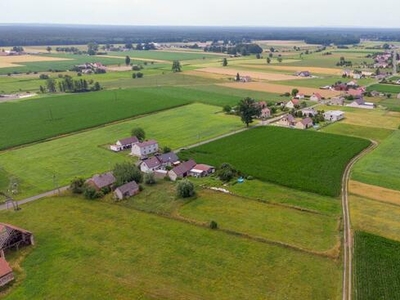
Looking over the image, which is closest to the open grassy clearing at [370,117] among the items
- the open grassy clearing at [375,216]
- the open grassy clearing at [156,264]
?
the open grassy clearing at [375,216]

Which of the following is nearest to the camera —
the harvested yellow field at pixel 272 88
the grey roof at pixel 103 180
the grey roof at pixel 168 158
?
the grey roof at pixel 103 180

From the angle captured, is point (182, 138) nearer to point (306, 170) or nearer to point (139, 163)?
point (139, 163)

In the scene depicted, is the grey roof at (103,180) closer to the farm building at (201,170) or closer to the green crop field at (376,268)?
the farm building at (201,170)

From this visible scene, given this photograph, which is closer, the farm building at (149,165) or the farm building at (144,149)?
the farm building at (149,165)

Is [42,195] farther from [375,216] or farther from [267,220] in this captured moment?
[375,216]

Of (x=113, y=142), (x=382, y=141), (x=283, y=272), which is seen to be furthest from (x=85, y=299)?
(x=382, y=141)

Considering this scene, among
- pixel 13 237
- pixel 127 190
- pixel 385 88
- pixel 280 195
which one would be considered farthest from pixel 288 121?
pixel 385 88
